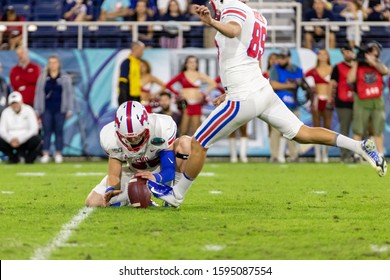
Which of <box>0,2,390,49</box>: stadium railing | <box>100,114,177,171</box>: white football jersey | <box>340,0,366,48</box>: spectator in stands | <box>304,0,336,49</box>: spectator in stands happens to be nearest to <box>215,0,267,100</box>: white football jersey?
<box>100,114,177,171</box>: white football jersey

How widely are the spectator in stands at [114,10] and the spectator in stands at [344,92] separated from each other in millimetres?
3951

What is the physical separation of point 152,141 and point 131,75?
26.5ft

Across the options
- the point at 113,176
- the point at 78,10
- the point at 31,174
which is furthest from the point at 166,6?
the point at 113,176

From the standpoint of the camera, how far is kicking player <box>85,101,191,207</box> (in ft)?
27.7

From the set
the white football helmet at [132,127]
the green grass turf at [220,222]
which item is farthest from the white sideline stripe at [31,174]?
the white football helmet at [132,127]

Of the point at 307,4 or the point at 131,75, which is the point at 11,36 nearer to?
the point at 131,75

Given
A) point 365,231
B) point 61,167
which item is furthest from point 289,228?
point 61,167

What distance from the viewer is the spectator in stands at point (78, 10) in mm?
19203

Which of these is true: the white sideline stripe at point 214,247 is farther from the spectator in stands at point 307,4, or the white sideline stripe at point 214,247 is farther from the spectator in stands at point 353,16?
the spectator in stands at point 307,4

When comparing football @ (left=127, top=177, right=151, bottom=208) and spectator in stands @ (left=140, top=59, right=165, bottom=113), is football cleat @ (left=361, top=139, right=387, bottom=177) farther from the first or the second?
spectator in stands @ (left=140, top=59, right=165, bottom=113)

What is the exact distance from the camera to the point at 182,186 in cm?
862

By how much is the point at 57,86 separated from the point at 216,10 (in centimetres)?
921

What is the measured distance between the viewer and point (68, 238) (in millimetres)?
6953

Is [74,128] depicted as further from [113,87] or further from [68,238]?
[68,238]
